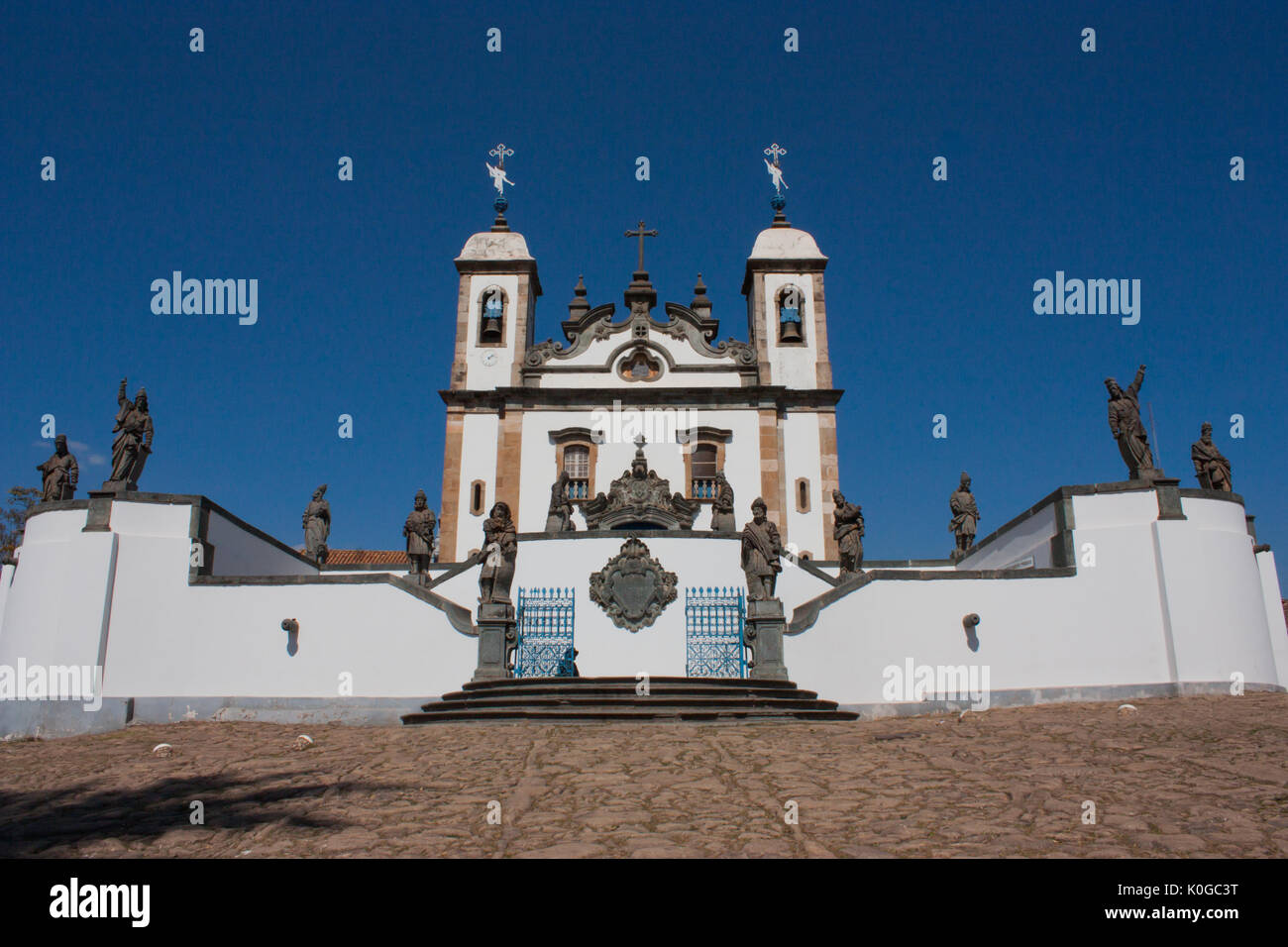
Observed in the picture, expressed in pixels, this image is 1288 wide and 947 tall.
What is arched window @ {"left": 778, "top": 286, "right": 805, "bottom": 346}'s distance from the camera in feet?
96.1

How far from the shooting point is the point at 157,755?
9.73m

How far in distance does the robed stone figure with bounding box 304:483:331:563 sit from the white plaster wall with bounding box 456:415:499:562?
582 centimetres

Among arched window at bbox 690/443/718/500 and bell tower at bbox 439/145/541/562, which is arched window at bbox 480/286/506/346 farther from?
arched window at bbox 690/443/718/500

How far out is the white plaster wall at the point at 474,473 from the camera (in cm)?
2658

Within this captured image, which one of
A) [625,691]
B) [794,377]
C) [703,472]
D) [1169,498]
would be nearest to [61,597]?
[625,691]

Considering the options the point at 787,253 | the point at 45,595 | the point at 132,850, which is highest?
the point at 787,253

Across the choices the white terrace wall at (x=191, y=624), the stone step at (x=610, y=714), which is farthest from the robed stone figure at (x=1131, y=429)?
the white terrace wall at (x=191, y=624)

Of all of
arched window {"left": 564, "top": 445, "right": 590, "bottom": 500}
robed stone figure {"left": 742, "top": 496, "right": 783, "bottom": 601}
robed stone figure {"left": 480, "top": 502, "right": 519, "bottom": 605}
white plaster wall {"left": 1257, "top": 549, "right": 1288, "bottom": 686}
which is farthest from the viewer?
arched window {"left": 564, "top": 445, "right": 590, "bottom": 500}

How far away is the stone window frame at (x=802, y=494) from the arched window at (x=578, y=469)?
19.1 feet

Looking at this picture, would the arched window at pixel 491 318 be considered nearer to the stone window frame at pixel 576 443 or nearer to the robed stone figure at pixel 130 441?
the stone window frame at pixel 576 443

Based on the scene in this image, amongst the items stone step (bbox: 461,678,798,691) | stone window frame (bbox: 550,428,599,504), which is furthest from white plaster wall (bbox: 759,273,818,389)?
stone step (bbox: 461,678,798,691)
